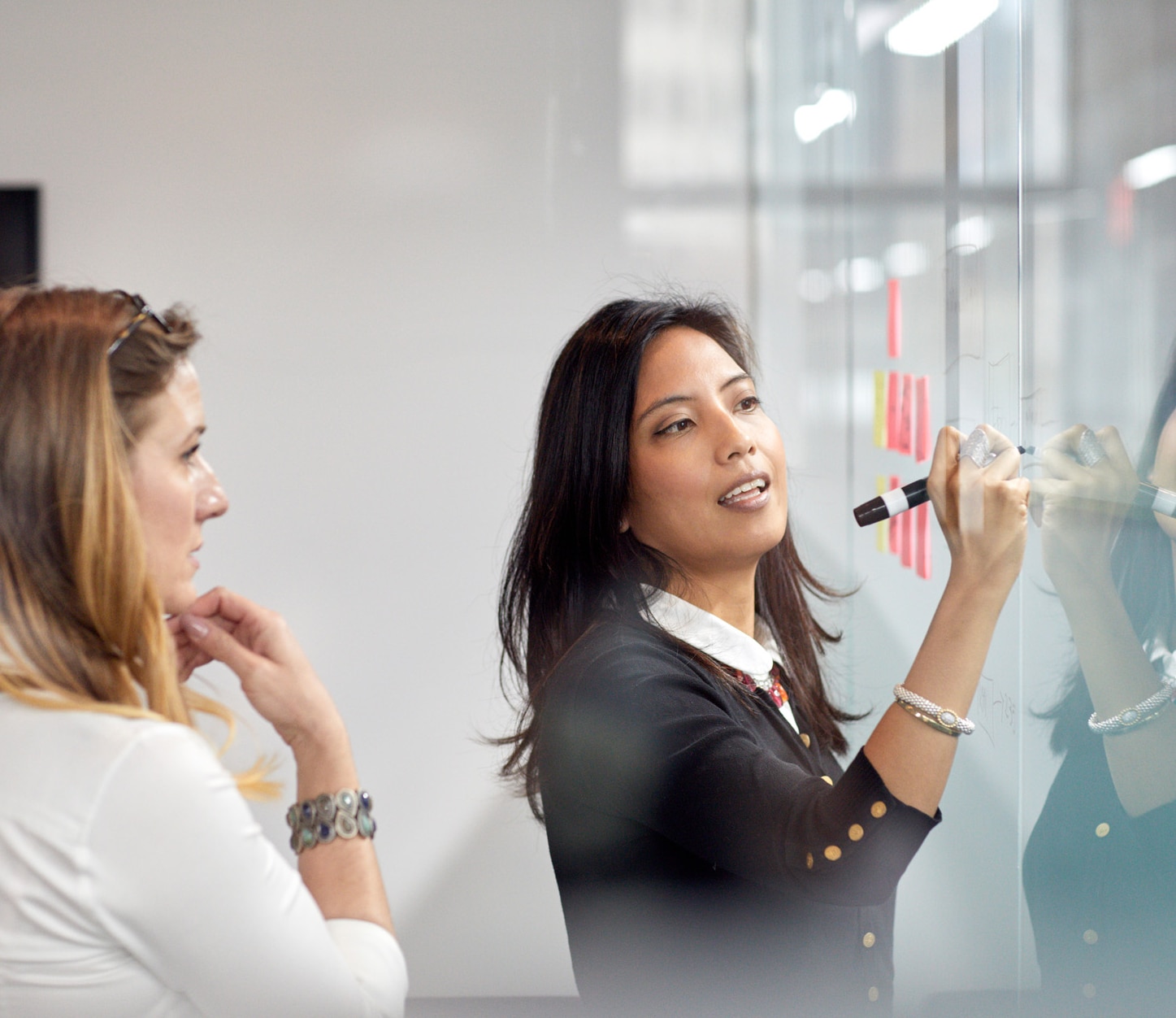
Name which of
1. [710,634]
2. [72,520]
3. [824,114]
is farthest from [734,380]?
[824,114]

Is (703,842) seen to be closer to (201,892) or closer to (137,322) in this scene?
(201,892)

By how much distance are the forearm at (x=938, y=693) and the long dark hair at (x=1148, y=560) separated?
0.22 ft

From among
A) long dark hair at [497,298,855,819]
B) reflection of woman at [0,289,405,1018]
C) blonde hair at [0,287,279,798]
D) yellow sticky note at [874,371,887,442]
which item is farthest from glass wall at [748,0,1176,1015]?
blonde hair at [0,287,279,798]

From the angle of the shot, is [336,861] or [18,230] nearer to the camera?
[336,861]

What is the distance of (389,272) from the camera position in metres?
2.44

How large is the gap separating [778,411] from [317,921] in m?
1.80

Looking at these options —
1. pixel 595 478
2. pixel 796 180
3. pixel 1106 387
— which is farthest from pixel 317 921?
pixel 796 180

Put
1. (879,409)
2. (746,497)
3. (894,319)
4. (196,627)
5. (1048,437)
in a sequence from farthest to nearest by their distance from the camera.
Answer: (879,409) < (894,319) < (746,497) < (196,627) < (1048,437)

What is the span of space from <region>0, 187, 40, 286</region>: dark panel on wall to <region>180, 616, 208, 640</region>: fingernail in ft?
6.01

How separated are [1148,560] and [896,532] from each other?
2.44 ft

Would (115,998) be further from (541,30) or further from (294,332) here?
(541,30)

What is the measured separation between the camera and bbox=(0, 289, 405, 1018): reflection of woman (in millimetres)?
600

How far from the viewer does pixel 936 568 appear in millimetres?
1128

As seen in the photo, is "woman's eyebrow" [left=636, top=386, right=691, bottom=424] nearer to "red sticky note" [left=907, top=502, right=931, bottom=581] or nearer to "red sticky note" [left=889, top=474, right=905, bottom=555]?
"red sticky note" [left=907, top=502, right=931, bottom=581]
